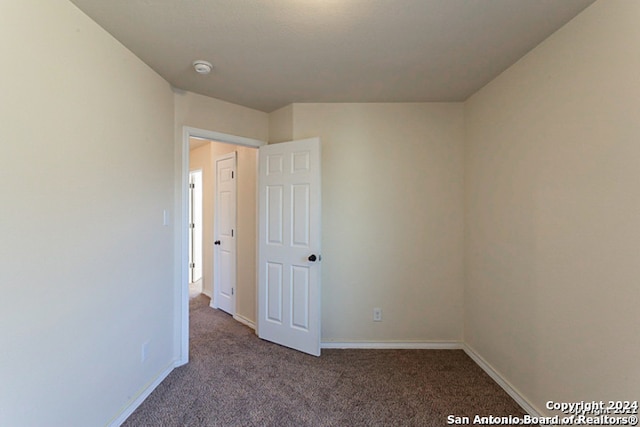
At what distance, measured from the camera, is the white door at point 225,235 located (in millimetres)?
3568

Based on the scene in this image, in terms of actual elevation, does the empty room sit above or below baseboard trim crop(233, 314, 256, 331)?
above

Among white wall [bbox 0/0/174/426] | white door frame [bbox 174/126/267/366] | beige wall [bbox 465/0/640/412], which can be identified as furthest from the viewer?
white door frame [bbox 174/126/267/366]

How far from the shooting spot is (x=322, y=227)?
2.81 m

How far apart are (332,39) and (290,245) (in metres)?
1.74

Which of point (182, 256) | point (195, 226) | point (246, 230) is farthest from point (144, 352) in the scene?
point (195, 226)

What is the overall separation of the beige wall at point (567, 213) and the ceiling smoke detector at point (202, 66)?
218 cm

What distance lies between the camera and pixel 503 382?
2105 mm

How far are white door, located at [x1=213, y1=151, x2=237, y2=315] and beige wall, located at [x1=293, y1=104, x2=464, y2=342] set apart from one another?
1.29m

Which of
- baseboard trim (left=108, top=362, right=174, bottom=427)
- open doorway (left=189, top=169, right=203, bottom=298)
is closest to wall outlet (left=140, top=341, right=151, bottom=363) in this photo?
baseboard trim (left=108, top=362, right=174, bottom=427)

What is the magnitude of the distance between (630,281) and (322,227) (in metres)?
2.08

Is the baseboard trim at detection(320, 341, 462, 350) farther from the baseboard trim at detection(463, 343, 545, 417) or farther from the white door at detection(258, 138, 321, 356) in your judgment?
the white door at detection(258, 138, 321, 356)

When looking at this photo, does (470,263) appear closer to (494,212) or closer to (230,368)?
(494,212)

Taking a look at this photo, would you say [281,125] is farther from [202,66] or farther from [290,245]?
[290,245]

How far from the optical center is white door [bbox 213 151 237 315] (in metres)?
3.57
